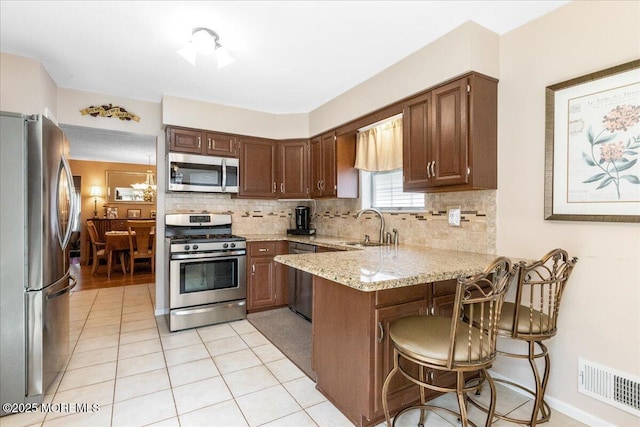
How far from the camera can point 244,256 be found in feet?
11.9

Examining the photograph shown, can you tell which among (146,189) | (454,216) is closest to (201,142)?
(454,216)

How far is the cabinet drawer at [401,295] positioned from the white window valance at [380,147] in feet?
5.39

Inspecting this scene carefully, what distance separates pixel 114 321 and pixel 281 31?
11.2 feet

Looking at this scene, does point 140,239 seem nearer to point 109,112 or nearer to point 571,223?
point 109,112

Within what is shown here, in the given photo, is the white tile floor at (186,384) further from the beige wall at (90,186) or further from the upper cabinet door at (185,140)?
the beige wall at (90,186)

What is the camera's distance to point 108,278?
5680mm

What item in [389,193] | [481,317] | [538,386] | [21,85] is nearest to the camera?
[481,317]

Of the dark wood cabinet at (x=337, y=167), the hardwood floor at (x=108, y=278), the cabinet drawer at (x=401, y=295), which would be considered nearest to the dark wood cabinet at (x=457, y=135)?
the cabinet drawer at (x=401, y=295)

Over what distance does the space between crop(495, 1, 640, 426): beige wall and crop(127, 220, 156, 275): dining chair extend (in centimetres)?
547

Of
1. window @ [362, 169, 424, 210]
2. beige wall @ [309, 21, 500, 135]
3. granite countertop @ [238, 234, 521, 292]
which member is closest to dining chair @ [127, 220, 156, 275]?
window @ [362, 169, 424, 210]

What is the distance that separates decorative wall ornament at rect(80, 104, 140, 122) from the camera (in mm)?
3412

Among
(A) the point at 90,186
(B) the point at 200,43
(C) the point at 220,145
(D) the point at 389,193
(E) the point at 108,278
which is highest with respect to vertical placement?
(B) the point at 200,43

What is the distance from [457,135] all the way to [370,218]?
5.01 feet

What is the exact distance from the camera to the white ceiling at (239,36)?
2.02 meters
